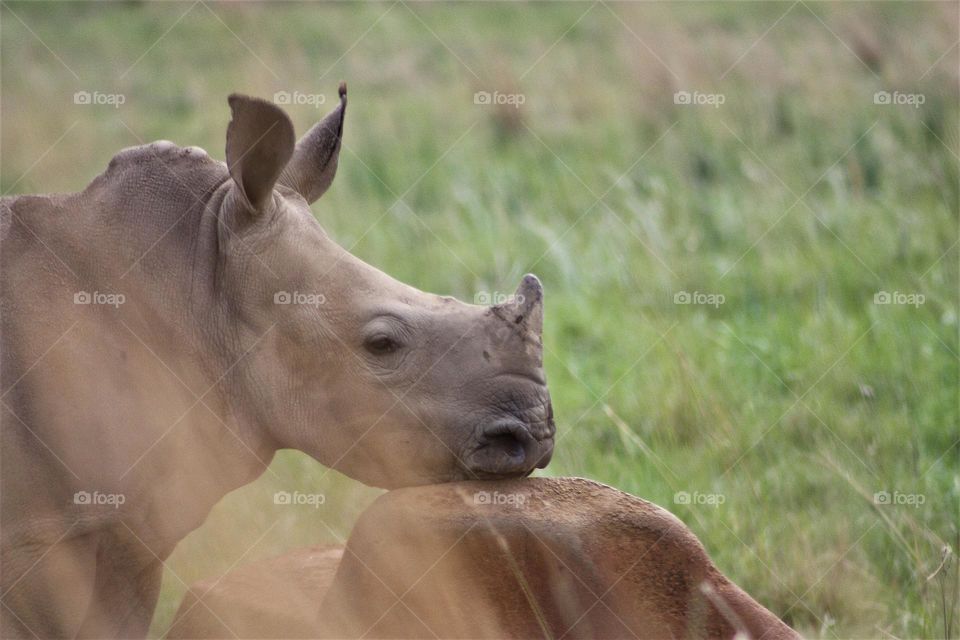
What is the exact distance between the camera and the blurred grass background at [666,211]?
568 centimetres

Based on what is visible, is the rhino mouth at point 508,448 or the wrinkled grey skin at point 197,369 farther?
the wrinkled grey skin at point 197,369

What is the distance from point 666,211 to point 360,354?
5.39 m

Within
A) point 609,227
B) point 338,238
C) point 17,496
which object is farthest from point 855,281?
point 17,496

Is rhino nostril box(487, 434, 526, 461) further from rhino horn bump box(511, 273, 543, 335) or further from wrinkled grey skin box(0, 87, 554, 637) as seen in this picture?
rhino horn bump box(511, 273, 543, 335)

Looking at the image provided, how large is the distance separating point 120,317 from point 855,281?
16.3 feet

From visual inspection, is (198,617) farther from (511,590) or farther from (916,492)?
(916,492)

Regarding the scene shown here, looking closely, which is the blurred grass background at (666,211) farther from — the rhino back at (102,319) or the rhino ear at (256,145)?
the rhino ear at (256,145)

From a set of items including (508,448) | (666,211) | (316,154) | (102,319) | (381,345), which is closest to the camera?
(508,448)

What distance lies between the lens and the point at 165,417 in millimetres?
4031

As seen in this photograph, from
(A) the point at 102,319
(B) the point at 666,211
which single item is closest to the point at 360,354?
(A) the point at 102,319

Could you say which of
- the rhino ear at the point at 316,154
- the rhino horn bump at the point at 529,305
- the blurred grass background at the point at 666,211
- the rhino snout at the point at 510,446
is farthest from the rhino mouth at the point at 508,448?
the blurred grass background at the point at 666,211

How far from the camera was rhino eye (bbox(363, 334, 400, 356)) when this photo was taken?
12.9 ft

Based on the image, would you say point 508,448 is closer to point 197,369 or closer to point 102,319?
point 197,369

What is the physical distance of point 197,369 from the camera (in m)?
4.08
